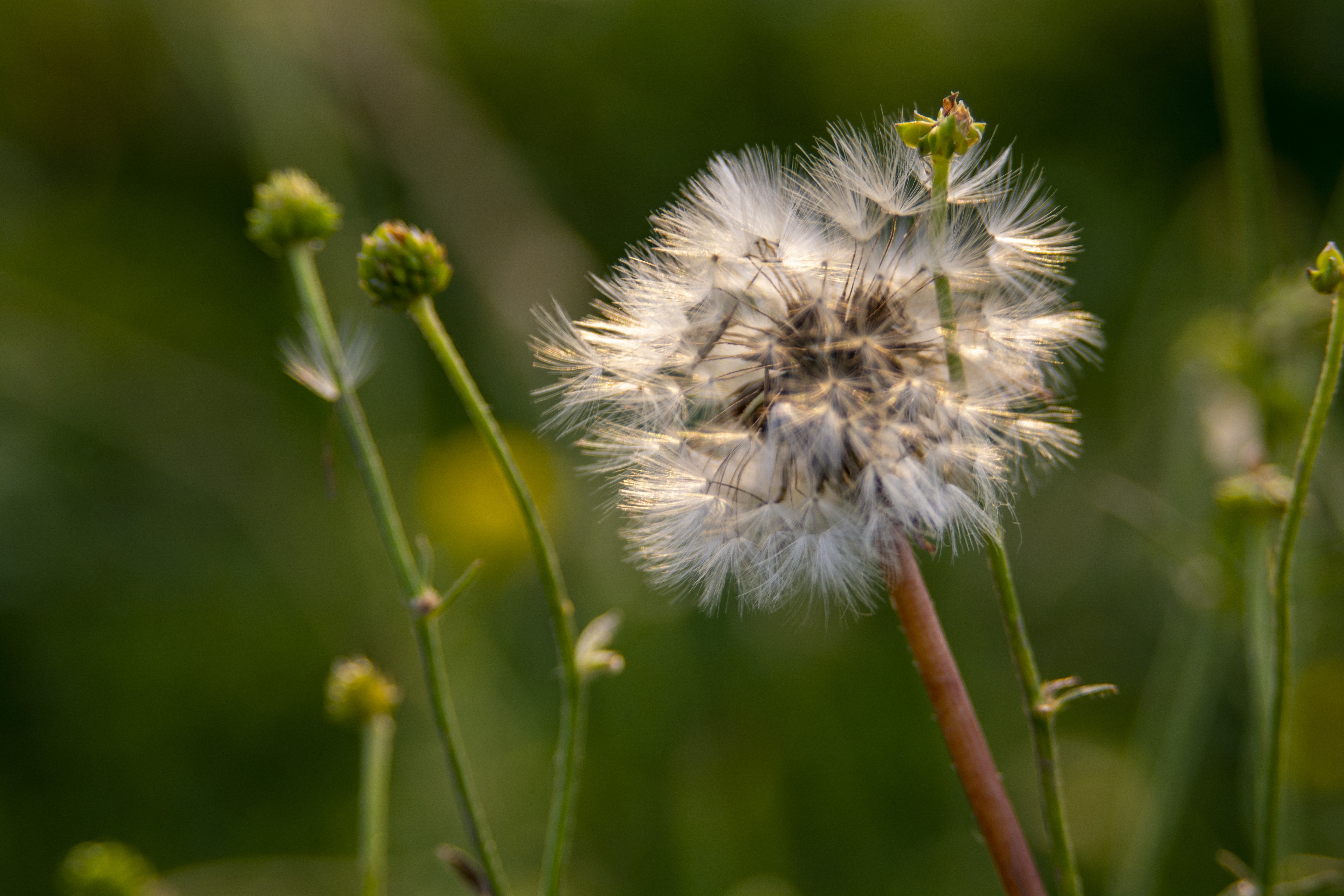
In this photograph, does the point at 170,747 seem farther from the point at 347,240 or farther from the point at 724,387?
the point at 724,387

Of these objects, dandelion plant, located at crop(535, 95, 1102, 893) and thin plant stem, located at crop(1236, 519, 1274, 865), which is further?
thin plant stem, located at crop(1236, 519, 1274, 865)

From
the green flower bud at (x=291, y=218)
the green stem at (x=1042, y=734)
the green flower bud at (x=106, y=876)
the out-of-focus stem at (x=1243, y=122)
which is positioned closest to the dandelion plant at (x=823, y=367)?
the green stem at (x=1042, y=734)

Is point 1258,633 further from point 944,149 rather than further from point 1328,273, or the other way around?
point 944,149

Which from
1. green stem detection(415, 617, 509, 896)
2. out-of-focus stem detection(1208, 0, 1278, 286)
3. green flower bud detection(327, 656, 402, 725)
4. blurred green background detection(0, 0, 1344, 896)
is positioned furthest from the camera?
blurred green background detection(0, 0, 1344, 896)

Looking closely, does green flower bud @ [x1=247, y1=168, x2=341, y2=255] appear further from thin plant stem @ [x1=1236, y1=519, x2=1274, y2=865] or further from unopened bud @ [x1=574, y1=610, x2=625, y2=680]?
thin plant stem @ [x1=1236, y1=519, x2=1274, y2=865]

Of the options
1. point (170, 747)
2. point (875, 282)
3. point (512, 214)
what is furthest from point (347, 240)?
point (875, 282)

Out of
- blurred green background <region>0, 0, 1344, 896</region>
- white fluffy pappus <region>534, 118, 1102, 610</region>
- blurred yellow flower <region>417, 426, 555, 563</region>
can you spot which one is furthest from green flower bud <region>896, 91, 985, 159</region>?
blurred yellow flower <region>417, 426, 555, 563</region>
